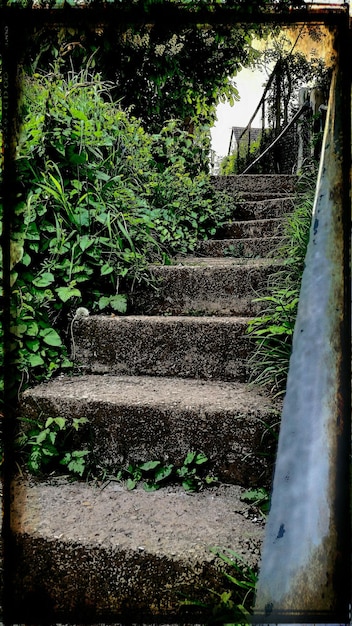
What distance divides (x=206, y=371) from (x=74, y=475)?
0.64 metres

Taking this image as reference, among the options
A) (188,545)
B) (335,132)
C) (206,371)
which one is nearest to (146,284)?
(206,371)

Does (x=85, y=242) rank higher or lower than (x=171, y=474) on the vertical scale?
higher

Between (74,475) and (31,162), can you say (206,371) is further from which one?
(31,162)

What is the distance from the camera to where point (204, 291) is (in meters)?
2.10

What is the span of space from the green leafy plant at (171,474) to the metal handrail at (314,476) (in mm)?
855

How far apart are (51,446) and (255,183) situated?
3.73 meters

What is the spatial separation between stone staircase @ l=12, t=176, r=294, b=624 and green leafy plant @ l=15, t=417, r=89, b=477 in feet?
0.14

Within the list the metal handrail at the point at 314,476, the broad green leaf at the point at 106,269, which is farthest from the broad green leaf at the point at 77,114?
the metal handrail at the point at 314,476

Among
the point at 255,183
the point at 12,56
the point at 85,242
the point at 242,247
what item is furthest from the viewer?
the point at 255,183

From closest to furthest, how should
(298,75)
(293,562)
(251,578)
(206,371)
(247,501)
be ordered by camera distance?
(293,562) → (251,578) → (247,501) → (206,371) → (298,75)

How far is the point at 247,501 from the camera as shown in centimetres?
118

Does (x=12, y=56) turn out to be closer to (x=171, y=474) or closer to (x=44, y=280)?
(x=44, y=280)

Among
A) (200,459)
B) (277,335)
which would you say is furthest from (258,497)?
(277,335)

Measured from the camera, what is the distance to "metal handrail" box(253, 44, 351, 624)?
40 centimetres
